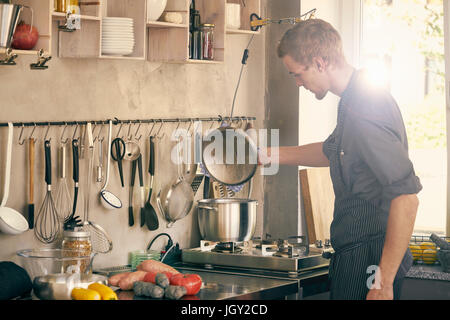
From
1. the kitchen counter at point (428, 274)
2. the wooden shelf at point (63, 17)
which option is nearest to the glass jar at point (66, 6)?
the wooden shelf at point (63, 17)

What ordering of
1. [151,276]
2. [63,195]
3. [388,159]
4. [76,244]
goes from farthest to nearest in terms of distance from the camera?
1. [63,195]
2. [76,244]
3. [151,276]
4. [388,159]

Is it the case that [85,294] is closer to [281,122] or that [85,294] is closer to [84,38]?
[84,38]

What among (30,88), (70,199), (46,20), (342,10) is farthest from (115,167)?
(342,10)

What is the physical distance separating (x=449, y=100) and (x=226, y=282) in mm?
1538

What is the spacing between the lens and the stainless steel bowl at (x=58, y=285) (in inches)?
91.8

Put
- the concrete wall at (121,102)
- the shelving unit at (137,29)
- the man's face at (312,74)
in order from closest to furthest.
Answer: the man's face at (312,74), the shelving unit at (137,29), the concrete wall at (121,102)

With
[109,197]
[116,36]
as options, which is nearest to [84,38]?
[116,36]

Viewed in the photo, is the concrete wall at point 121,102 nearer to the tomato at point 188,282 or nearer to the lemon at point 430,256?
the tomato at point 188,282

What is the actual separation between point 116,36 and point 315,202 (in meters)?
1.43

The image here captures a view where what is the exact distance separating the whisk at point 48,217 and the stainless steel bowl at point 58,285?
0.44m

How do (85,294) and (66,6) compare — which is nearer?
(85,294)


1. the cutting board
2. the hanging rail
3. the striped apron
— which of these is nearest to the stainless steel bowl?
the hanging rail

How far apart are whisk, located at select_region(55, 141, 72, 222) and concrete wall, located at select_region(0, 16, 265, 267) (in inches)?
1.6

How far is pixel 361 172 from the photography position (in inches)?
90.1
